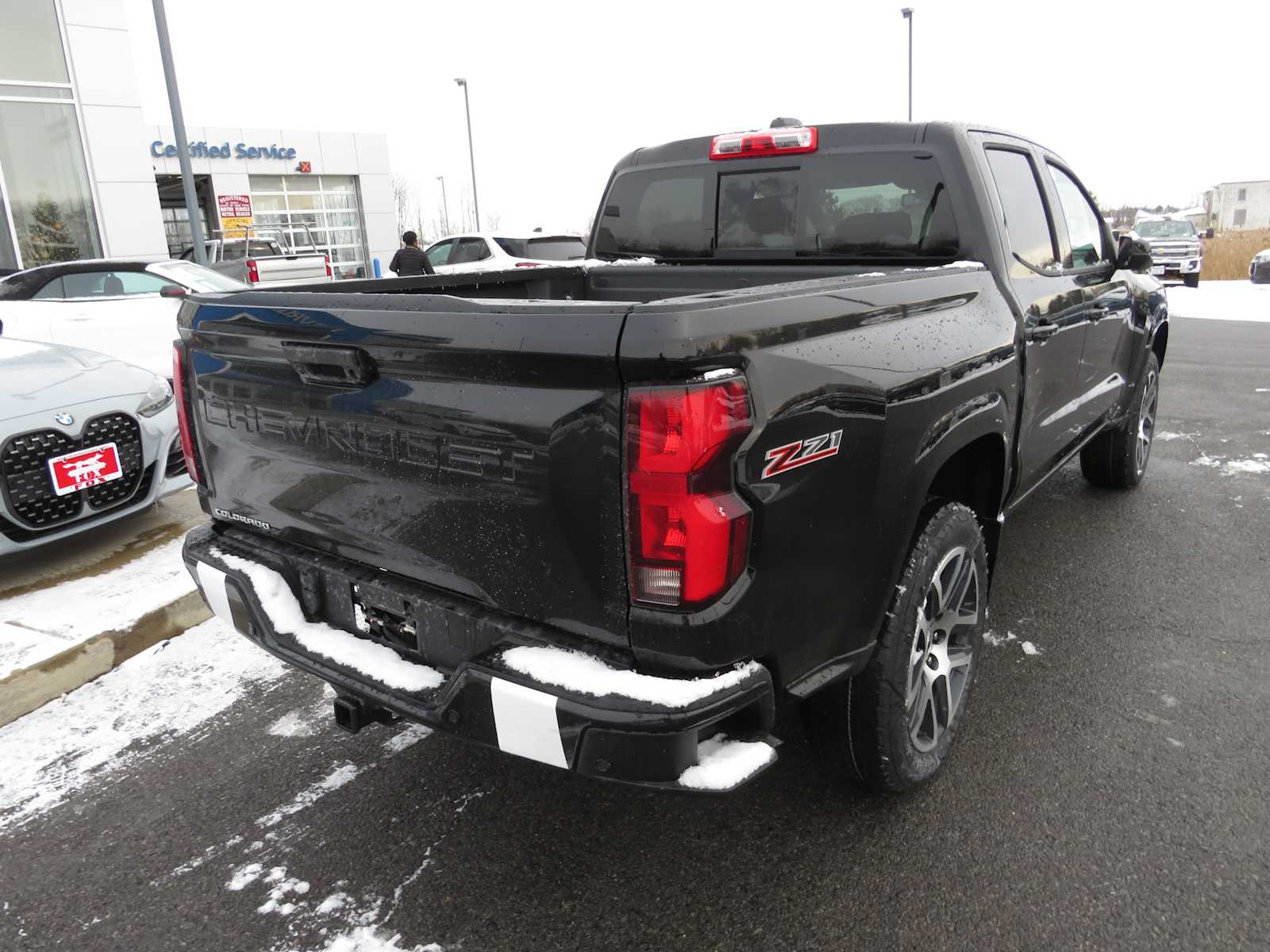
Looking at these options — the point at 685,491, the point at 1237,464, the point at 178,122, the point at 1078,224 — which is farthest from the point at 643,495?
the point at 178,122

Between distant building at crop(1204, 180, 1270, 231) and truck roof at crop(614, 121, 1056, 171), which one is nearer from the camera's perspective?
truck roof at crop(614, 121, 1056, 171)

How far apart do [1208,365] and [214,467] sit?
37.9ft

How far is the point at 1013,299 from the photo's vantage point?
307cm

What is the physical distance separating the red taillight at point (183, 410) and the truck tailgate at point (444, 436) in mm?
223

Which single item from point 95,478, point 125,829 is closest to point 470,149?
point 95,478

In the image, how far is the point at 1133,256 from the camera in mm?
4332

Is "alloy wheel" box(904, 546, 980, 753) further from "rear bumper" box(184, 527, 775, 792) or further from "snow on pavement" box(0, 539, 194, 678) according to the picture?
"snow on pavement" box(0, 539, 194, 678)

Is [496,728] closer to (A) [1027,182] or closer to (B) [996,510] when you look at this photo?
(B) [996,510]

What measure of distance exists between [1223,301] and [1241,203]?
94.5 metres

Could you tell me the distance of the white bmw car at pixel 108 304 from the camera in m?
7.99

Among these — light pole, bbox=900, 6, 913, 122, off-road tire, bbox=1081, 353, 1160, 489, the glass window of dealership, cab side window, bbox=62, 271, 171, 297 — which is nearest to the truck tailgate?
off-road tire, bbox=1081, 353, 1160, 489

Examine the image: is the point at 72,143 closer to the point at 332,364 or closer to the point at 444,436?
the point at 332,364

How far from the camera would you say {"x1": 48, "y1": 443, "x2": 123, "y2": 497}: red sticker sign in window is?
4.15 meters

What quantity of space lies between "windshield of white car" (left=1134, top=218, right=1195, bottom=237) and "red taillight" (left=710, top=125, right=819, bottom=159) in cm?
2398
